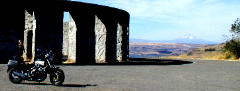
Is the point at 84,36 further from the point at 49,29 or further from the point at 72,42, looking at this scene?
the point at 49,29

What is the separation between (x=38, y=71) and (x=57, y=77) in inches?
26.6

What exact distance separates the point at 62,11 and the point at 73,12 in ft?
4.36

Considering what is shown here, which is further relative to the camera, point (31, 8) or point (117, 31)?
point (117, 31)

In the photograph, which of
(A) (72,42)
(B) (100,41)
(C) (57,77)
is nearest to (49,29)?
(A) (72,42)

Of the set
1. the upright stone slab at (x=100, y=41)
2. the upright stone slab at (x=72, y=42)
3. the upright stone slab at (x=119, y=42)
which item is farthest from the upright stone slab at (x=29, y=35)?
the upright stone slab at (x=119, y=42)

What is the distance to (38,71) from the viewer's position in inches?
495

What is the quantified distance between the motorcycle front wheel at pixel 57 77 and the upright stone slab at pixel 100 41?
15.6 metres

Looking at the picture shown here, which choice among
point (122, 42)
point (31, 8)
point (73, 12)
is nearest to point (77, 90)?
point (31, 8)

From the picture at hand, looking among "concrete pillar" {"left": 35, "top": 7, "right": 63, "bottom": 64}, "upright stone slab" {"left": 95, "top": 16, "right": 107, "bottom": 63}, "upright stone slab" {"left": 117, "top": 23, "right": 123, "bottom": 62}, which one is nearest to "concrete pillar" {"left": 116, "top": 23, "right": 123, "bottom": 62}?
"upright stone slab" {"left": 117, "top": 23, "right": 123, "bottom": 62}

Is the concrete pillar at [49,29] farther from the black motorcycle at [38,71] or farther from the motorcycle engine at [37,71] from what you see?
the motorcycle engine at [37,71]

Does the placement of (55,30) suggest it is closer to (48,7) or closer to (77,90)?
(48,7)

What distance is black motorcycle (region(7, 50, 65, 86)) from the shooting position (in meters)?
12.4

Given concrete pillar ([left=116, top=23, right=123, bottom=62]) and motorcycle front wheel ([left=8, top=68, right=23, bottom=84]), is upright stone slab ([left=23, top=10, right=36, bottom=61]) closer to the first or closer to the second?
concrete pillar ([left=116, top=23, right=123, bottom=62])

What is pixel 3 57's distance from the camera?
77.2 feet
